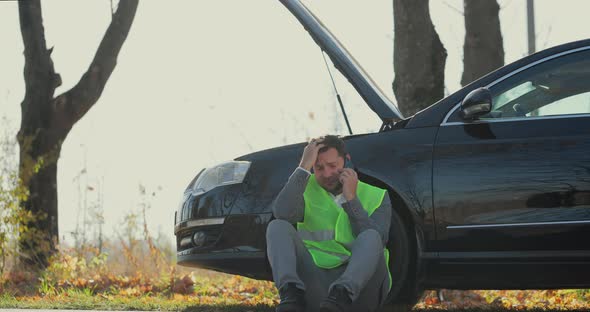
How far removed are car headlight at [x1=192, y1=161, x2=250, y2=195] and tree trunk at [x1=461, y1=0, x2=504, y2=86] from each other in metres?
4.89

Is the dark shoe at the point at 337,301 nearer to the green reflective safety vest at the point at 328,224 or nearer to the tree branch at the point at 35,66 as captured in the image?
the green reflective safety vest at the point at 328,224

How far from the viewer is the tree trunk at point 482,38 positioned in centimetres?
1102

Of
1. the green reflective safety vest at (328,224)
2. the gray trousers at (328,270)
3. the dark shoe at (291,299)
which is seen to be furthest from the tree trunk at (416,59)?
the dark shoe at (291,299)

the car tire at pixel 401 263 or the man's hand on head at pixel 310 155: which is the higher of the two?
the man's hand on head at pixel 310 155

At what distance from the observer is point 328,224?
5.24 m

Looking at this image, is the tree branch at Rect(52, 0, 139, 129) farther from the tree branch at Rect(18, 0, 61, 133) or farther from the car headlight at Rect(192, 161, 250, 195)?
the car headlight at Rect(192, 161, 250, 195)

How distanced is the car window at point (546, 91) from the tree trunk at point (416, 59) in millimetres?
3034

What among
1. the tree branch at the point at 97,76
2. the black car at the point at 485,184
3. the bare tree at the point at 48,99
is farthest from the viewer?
the tree branch at the point at 97,76

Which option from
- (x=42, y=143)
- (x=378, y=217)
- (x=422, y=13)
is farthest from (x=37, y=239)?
(x=378, y=217)

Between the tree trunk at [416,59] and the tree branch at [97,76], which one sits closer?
the tree trunk at [416,59]

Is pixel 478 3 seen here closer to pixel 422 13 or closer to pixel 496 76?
pixel 422 13

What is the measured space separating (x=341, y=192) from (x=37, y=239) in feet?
28.0

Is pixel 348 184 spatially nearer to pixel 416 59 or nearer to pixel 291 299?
pixel 291 299

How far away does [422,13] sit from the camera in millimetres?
9703
